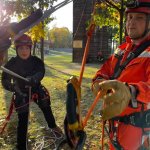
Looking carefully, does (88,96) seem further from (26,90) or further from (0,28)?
(0,28)

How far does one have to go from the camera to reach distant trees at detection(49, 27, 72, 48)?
100 metres

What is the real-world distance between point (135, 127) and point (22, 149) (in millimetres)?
3237

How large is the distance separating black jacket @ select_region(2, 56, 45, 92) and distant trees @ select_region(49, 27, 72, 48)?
3656 inches

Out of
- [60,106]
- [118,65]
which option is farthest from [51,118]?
[118,65]

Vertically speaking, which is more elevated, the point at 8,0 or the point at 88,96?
the point at 8,0

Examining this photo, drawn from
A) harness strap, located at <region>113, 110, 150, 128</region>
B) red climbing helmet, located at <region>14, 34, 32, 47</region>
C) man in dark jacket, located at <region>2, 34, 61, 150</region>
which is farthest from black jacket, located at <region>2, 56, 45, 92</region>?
harness strap, located at <region>113, 110, 150, 128</region>

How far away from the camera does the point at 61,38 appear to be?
101 meters

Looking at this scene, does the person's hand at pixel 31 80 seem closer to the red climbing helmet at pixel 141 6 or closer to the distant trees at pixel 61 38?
the red climbing helmet at pixel 141 6

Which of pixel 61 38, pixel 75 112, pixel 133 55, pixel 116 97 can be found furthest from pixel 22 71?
pixel 61 38

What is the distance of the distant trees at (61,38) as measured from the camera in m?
100

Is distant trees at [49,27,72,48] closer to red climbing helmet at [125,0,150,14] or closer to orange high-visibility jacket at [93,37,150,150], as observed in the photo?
red climbing helmet at [125,0,150,14]

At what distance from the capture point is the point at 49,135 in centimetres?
714

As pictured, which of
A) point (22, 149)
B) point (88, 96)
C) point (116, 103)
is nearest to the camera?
point (116, 103)

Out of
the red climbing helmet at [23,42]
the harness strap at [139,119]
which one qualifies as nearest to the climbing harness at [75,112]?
the harness strap at [139,119]
